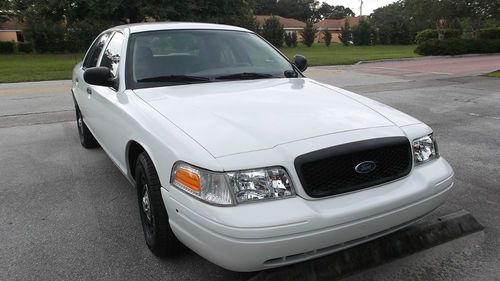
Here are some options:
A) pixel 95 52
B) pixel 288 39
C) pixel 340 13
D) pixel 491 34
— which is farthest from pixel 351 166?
pixel 340 13

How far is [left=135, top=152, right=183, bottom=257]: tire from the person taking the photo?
2893 millimetres

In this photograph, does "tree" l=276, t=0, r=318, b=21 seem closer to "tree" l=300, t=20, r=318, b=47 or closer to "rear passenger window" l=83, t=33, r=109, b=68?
"tree" l=300, t=20, r=318, b=47

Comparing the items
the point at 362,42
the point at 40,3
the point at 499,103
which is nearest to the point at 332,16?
the point at 362,42

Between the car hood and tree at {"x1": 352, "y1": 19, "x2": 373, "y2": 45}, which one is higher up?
the car hood

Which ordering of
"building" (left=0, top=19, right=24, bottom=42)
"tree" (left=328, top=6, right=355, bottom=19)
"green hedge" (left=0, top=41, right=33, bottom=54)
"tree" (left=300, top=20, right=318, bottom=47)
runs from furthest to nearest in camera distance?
"tree" (left=328, top=6, right=355, bottom=19) → "building" (left=0, top=19, right=24, bottom=42) → "tree" (left=300, top=20, right=318, bottom=47) → "green hedge" (left=0, top=41, right=33, bottom=54)

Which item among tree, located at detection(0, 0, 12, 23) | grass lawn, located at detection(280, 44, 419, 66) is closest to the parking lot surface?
grass lawn, located at detection(280, 44, 419, 66)

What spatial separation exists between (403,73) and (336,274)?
14481 mm

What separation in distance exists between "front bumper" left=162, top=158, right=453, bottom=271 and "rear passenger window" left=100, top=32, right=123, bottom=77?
1.89 m

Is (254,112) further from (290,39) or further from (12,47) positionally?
(290,39)

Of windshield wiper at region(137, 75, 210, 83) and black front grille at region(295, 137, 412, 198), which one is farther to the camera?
windshield wiper at region(137, 75, 210, 83)

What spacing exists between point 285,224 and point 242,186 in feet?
1.03

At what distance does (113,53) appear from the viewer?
439 cm

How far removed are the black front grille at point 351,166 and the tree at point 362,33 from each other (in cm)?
5043

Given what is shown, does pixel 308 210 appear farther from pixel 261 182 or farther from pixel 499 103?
pixel 499 103
